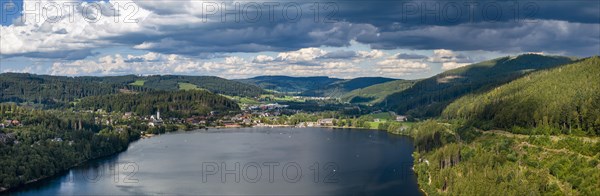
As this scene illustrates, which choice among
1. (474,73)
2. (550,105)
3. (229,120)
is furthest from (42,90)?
(474,73)

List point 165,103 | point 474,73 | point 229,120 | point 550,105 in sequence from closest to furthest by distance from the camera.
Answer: point 550,105, point 229,120, point 165,103, point 474,73

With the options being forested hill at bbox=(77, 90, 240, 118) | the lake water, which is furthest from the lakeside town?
the lake water

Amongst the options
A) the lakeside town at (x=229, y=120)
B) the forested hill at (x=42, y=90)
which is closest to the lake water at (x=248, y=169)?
the lakeside town at (x=229, y=120)

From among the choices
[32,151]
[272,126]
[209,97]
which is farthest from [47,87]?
[32,151]

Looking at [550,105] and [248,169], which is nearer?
[248,169]

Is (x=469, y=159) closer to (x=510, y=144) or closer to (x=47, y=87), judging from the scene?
(x=510, y=144)

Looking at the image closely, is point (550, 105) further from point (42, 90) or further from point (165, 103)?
point (42, 90)

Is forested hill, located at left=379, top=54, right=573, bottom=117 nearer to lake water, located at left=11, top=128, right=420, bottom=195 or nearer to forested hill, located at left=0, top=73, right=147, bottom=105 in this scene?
lake water, located at left=11, top=128, right=420, bottom=195
